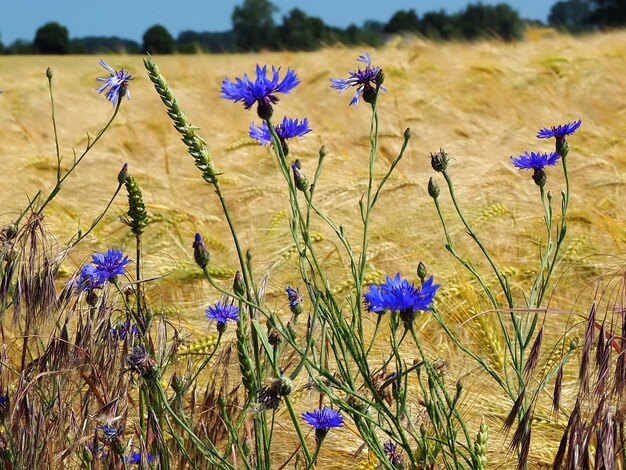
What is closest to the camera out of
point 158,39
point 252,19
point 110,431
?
point 110,431

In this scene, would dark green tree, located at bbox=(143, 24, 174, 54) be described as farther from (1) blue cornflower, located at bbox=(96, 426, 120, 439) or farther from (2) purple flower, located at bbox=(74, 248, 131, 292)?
(1) blue cornflower, located at bbox=(96, 426, 120, 439)

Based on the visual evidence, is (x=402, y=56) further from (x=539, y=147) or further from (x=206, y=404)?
(x=206, y=404)

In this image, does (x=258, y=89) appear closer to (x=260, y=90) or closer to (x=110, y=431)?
(x=260, y=90)

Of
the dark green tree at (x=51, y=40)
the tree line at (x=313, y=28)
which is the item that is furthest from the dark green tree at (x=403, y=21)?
the dark green tree at (x=51, y=40)

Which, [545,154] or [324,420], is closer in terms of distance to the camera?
[324,420]

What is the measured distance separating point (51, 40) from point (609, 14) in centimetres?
1747

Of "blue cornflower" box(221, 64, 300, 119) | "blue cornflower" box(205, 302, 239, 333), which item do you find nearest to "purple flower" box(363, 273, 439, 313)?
"blue cornflower" box(221, 64, 300, 119)

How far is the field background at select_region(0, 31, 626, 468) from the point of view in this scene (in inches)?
73.8

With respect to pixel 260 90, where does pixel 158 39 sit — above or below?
above

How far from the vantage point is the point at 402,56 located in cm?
696

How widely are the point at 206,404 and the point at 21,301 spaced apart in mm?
295

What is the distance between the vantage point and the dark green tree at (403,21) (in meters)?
30.3

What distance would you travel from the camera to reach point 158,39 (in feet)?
96.6

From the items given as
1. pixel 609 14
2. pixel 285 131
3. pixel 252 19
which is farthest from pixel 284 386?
pixel 252 19
